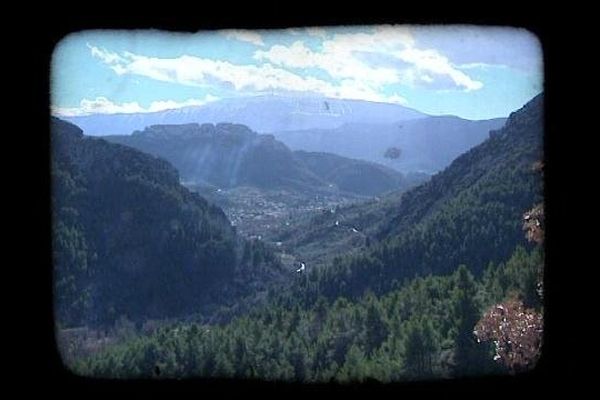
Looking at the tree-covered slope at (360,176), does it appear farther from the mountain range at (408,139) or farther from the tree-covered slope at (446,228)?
the tree-covered slope at (446,228)

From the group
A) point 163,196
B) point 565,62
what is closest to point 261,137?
point 163,196

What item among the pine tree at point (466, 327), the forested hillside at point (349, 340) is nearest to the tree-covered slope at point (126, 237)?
the forested hillside at point (349, 340)

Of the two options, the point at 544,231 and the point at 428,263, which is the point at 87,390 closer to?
the point at 544,231

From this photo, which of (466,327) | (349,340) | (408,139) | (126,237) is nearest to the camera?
(466,327)

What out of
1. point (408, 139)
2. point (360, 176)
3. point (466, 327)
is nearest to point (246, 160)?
point (360, 176)

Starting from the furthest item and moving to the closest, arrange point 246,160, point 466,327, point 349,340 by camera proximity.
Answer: point 246,160 < point 349,340 < point 466,327

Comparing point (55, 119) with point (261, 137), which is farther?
point (261, 137)

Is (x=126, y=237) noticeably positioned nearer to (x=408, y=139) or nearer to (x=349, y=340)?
(x=349, y=340)

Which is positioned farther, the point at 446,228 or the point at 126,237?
the point at 446,228
